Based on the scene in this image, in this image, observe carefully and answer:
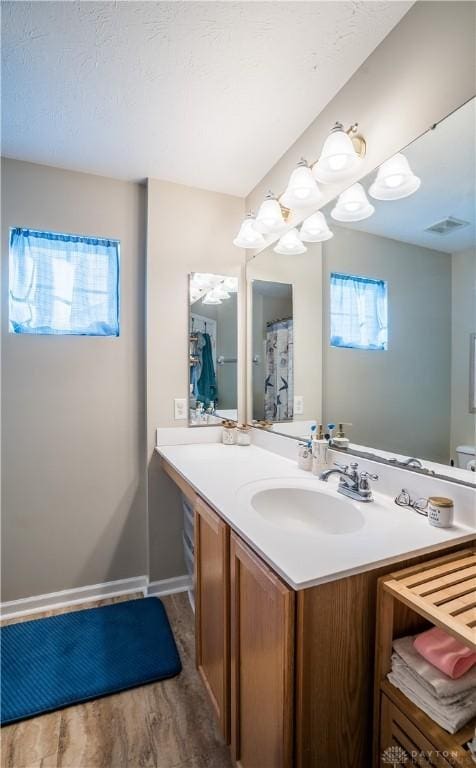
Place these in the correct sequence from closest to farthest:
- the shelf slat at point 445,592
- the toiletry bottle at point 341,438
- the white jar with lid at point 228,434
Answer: the shelf slat at point 445,592 → the toiletry bottle at point 341,438 → the white jar with lid at point 228,434

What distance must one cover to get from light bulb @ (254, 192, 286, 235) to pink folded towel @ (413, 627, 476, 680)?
5.71 ft

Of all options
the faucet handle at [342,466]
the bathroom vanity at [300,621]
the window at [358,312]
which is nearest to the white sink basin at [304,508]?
the bathroom vanity at [300,621]

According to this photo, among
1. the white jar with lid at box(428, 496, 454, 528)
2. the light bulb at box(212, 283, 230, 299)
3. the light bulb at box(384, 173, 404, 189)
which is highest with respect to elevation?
the light bulb at box(384, 173, 404, 189)

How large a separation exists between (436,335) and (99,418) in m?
1.79

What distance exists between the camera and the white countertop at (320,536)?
0.79 metres

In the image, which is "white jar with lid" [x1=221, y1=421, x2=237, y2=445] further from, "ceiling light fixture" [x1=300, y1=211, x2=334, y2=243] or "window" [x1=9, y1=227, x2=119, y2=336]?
"ceiling light fixture" [x1=300, y1=211, x2=334, y2=243]

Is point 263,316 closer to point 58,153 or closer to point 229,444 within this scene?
point 229,444

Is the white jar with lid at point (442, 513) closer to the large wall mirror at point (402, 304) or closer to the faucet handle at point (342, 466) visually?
the large wall mirror at point (402, 304)

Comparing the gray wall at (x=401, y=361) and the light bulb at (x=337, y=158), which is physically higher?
the light bulb at (x=337, y=158)

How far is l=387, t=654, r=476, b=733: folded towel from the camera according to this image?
0.70 m

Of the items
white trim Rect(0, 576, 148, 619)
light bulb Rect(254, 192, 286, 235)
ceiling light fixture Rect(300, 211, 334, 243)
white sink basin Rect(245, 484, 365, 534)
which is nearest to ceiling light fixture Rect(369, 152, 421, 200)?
ceiling light fixture Rect(300, 211, 334, 243)

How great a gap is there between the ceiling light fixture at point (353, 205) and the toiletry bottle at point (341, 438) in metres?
0.83

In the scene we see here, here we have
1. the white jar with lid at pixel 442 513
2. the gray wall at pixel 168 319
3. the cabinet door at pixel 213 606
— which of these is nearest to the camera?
the white jar with lid at pixel 442 513

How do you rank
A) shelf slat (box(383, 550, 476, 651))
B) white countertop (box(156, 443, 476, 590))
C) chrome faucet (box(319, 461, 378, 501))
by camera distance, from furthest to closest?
chrome faucet (box(319, 461, 378, 501)), white countertop (box(156, 443, 476, 590)), shelf slat (box(383, 550, 476, 651))
